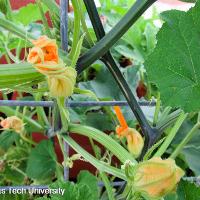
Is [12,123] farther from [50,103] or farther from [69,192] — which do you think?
[69,192]

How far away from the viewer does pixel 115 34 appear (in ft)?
2.11

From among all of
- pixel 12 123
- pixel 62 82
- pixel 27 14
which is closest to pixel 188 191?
pixel 62 82

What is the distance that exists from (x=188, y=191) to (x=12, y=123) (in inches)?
14.8

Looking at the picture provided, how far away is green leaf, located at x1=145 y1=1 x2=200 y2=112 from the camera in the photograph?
60cm

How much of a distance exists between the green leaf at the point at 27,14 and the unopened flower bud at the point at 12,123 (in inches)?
8.9

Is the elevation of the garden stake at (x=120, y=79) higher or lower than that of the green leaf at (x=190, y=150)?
higher

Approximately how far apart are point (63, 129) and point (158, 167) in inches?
10.6

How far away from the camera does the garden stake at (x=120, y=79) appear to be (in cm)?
64

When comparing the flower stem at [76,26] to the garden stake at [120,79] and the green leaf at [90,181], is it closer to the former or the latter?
the garden stake at [120,79]

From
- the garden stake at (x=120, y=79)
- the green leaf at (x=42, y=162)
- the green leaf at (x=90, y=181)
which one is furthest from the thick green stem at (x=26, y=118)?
the garden stake at (x=120, y=79)

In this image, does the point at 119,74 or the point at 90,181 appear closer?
the point at 119,74

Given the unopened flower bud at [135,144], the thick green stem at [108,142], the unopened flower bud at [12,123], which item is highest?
the thick green stem at [108,142]

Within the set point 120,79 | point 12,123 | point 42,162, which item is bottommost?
point 42,162

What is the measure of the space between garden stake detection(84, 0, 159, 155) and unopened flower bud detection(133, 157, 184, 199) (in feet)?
0.59
